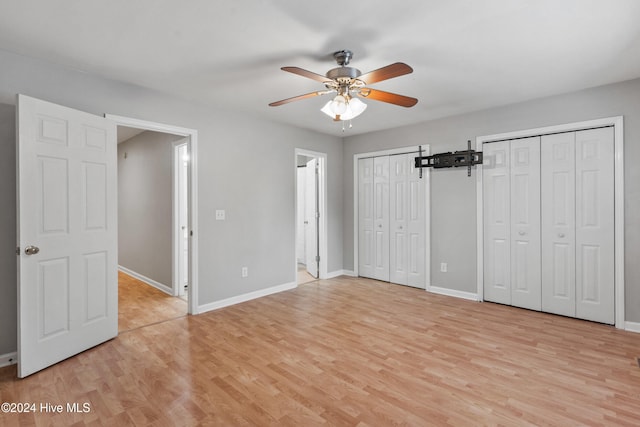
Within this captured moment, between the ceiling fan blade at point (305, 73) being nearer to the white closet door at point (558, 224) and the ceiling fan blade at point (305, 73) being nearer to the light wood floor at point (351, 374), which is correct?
the light wood floor at point (351, 374)

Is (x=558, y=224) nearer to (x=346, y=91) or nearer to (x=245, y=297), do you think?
(x=346, y=91)

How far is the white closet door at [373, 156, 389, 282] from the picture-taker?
5.20m

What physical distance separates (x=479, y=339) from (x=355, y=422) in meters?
1.74

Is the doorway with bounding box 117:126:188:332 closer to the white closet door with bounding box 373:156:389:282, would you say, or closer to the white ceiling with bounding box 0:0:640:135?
the white ceiling with bounding box 0:0:640:135

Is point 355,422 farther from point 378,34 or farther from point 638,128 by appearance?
point 638,128

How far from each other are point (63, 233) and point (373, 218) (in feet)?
13.4

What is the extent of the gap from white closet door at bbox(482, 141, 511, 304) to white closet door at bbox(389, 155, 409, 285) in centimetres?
114

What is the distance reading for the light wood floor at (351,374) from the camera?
194cm

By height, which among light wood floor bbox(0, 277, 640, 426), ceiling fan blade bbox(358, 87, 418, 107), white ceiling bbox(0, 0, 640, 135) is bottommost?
light wood floor bbox(0, 277, 640, 426)

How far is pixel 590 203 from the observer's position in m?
3.43

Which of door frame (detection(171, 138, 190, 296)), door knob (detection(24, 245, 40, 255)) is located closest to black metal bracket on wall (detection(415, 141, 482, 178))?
door frame (detection(171, 138, 190, 296))

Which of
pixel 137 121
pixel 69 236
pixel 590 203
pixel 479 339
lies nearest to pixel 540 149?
pixel 590 203

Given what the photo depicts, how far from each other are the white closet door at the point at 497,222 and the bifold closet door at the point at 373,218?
1.49m

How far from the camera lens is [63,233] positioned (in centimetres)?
261
